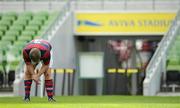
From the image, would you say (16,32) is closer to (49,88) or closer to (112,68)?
(112,68)

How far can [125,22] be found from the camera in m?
37.8

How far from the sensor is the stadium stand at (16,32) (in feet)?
113

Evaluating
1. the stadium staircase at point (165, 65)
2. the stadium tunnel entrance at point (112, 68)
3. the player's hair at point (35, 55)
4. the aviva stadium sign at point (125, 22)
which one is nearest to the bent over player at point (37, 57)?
the player's hair at point (35, 55)

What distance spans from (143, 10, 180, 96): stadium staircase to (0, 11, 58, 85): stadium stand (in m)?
5.89

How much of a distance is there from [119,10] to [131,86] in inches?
245

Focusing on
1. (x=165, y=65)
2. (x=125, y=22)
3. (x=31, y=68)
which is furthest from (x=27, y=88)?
(x=125, y=22)

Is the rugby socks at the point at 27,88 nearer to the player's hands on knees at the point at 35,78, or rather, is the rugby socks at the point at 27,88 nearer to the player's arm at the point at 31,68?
the player's arm at the point at 31,68

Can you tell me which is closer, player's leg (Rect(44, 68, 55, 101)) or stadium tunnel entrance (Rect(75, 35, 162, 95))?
player's leg (Rect(44, 68, 55, 101))

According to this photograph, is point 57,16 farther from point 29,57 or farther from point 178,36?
point 29,57

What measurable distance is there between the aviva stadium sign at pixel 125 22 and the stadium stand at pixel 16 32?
1631 mm

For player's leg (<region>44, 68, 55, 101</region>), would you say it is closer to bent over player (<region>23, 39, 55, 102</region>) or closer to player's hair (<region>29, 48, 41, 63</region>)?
bent over player (<region>23, 39, 55, 102</region>)

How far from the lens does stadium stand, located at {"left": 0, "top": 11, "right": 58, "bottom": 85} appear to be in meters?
34.3

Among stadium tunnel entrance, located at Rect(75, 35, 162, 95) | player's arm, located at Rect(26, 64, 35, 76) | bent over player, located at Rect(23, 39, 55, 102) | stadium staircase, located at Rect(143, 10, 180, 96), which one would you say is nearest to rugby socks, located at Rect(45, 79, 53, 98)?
bent over player, located at Rect(23, 39, 55, 102)

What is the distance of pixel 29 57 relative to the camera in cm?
2027
